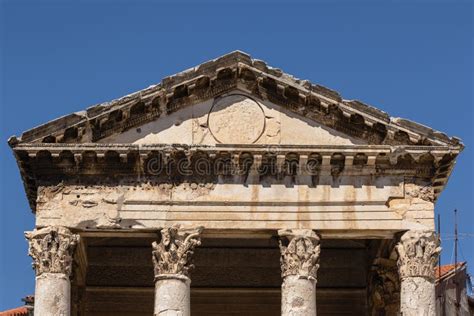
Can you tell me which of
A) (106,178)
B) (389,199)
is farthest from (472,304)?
(106,178)

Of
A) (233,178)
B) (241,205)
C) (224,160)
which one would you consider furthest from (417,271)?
(224,160)

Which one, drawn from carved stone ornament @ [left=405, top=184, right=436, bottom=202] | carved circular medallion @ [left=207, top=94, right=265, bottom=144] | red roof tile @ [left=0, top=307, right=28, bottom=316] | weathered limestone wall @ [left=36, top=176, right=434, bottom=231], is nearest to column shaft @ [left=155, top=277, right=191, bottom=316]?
weathered limestone wall @ [left=36, top=176, right=434, bottom=231]

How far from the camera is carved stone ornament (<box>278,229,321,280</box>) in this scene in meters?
25.2

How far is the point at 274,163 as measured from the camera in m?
25.7

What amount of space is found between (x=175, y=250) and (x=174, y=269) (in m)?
0.34

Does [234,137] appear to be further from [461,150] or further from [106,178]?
[461,150]

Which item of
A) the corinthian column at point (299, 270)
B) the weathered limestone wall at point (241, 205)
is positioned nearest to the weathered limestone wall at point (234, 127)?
the weathered limestone wall at point (241, 205)

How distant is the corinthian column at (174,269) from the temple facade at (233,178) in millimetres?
24

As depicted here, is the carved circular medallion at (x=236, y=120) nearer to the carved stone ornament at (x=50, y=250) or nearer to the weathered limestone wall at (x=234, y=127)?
the weathered limestone wall at (x=234, y=127)

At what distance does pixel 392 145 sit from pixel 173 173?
154 inches

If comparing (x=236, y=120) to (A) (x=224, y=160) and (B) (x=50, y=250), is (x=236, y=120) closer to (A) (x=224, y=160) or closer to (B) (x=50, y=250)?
(A) (x=224, y=160)

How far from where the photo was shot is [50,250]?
25.0m

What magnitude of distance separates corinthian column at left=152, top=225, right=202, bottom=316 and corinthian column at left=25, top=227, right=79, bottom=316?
5.01 feet

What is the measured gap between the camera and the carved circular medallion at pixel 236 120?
85.3 feet
